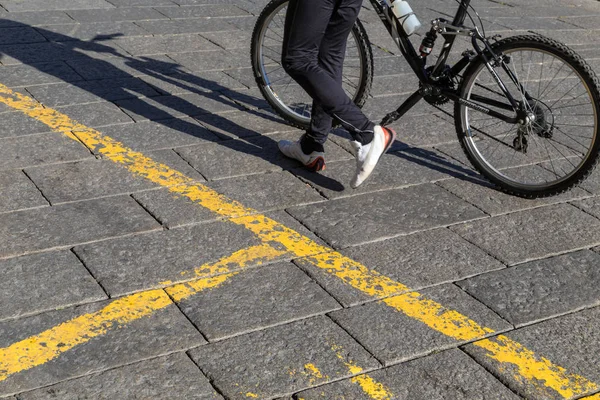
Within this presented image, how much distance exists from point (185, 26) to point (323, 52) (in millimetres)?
3097

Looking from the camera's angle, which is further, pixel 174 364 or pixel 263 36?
pixel 263 36

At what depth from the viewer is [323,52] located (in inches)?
195

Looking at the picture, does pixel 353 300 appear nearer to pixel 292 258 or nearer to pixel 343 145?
pixel 292 258

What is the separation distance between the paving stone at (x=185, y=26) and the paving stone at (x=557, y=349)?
470 cm

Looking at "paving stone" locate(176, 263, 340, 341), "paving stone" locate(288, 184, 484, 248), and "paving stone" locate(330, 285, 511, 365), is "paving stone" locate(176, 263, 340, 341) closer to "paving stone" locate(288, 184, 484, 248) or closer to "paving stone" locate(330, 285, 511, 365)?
"paving stone" locate(330, 285, 511, 365)

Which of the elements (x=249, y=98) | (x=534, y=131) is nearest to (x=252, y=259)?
(x=534, y=131)

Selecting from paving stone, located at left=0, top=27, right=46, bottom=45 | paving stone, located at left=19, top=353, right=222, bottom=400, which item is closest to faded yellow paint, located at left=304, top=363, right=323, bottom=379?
paving stone, located at left=19, top=353, right=222, bottom=400

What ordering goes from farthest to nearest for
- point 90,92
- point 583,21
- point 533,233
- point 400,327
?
point 583,21 < point 90,92 < point 533,233 < point 400,327

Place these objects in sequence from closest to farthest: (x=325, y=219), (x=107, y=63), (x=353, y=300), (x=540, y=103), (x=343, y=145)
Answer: (x=353, y=300) < (x=325, y=219) < (x=540, y=103) < (x=343, y=145) < (x=107, y=63)

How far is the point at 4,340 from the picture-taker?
3.39 metres

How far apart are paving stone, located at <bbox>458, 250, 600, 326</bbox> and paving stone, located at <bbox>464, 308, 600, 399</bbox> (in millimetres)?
69

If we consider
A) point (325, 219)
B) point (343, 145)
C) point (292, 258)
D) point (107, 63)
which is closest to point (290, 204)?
point (325, 219)

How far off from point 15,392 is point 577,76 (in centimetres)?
312

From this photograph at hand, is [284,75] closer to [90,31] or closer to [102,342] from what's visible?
[90,31]
